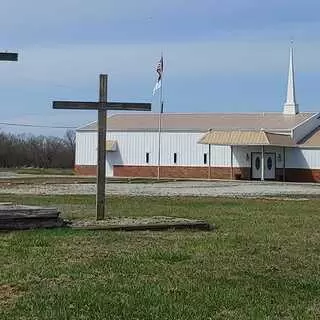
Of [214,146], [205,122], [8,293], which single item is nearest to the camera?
[8,293]

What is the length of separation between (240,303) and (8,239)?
543cm

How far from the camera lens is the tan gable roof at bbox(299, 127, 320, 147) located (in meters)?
64.8

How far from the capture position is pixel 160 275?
8992mm

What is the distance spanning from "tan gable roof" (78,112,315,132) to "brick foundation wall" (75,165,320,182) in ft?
11.6

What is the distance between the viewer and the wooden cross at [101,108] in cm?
1577

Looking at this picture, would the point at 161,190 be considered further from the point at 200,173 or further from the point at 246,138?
the point at 200,173

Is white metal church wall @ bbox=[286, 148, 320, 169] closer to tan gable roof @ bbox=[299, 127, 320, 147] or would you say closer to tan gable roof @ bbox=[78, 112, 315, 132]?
tan gable roof @ bbox=[299, 127, 320, 147]

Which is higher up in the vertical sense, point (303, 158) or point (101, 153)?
point (303, 158)

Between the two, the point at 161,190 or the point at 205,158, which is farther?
the point at 205,158

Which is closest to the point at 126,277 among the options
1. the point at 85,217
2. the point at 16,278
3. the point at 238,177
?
the point at 16,278

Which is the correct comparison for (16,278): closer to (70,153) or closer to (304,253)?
(304,253)

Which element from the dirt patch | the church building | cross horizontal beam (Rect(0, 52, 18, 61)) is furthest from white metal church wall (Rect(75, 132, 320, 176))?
the dirt patch

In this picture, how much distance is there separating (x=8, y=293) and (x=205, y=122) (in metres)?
64.5

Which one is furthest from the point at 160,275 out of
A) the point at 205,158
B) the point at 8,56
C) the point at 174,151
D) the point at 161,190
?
the point at 174,151
